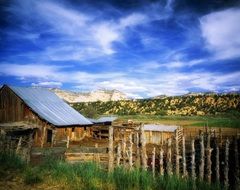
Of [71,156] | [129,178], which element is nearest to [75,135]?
[71,156]

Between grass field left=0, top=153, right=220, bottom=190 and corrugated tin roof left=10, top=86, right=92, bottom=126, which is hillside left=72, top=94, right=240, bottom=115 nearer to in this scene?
corrugated tin roof left=10, top=86, right=92, bottom=126

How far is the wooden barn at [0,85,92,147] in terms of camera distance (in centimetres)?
3612

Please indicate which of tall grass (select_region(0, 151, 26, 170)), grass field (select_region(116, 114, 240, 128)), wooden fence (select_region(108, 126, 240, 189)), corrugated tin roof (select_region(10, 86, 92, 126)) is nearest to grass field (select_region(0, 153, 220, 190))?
tall grass (select_region(0, 151, 26, 170))

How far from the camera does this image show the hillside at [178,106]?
102 metres

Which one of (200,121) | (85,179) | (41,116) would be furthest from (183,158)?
(200,121)

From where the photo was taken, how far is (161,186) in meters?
9.91

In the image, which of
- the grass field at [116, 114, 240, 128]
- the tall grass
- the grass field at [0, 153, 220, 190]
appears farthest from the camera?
the grass field at [116, 114, 240, 128]

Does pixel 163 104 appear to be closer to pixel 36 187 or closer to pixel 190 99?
pixel 190 99

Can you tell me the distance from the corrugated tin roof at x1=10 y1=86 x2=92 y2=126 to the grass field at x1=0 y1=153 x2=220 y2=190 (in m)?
24.7

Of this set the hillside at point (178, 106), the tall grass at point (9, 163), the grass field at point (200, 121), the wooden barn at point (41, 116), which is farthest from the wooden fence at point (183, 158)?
the hillside at point (178, 106)

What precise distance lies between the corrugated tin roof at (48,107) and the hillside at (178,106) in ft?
177

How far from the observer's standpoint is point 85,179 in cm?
1029

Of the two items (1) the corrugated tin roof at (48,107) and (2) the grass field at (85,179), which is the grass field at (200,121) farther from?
(2) the grass field at (85,179)

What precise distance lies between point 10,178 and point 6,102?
3122 centimetres
